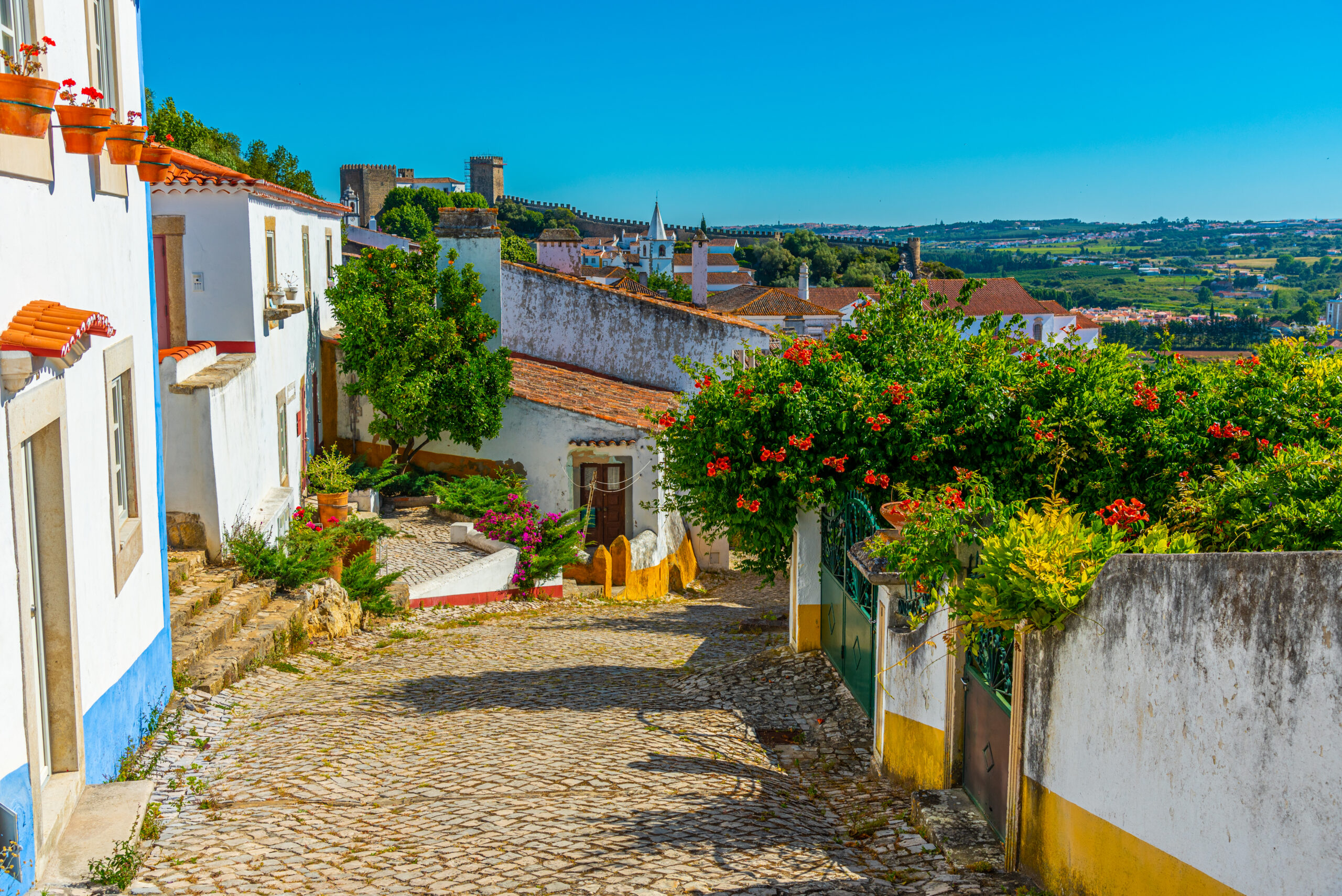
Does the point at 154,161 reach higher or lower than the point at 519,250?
lower

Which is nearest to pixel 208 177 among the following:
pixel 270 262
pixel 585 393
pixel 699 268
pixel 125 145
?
pixel 270 262

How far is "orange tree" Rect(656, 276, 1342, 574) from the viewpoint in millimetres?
8641

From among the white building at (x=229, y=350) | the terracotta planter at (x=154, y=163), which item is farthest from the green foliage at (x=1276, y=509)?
the white building at (x=229, y=350)

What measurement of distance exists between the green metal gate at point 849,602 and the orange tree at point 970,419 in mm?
310

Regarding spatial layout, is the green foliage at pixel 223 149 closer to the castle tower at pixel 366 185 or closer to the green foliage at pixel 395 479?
the green foliage at pixel 395 479

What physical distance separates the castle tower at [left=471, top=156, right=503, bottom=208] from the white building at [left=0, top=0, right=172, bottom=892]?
352ft

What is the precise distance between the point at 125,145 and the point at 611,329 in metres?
18.4

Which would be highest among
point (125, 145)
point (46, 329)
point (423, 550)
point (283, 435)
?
point (125, 145)

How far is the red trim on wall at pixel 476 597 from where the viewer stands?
1512 cm

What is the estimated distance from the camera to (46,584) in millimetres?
5512

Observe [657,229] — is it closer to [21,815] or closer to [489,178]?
[489,178]

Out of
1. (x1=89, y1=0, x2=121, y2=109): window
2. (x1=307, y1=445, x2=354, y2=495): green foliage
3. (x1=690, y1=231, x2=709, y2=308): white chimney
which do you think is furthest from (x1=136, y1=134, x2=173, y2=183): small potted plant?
(x1=690, y1=231, x2=709, y2=308): white chimney

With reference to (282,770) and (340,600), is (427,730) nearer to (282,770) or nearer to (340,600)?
(282,770)

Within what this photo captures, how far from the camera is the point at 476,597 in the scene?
15922 millimetres
